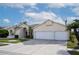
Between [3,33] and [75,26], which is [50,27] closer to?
[75,26]

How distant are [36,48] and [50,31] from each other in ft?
6.00

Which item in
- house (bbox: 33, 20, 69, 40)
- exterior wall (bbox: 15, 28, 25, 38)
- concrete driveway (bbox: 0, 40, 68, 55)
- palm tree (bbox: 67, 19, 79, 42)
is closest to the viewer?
concrete driveway (bbox: 0, 40, 68, 55)

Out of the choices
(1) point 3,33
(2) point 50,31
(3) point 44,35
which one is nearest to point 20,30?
(1) point 3,33

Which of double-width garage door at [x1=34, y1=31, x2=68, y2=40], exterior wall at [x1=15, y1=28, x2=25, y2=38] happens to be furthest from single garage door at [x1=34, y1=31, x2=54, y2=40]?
exterior wall at [x1=15, y1=28, x2=25, y2=38]

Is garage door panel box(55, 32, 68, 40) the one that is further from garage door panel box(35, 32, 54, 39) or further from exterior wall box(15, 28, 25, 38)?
exterior wall box(15, 28, 25, 38)

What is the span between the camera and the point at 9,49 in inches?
564

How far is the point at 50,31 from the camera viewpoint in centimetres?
1555

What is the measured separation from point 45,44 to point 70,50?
1778 mm

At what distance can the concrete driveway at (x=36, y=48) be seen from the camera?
1358cm

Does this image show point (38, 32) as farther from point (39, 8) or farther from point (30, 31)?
point (39, 8)

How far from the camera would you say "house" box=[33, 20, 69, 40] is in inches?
599

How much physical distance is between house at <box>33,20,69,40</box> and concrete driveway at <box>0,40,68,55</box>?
15.3 inches
